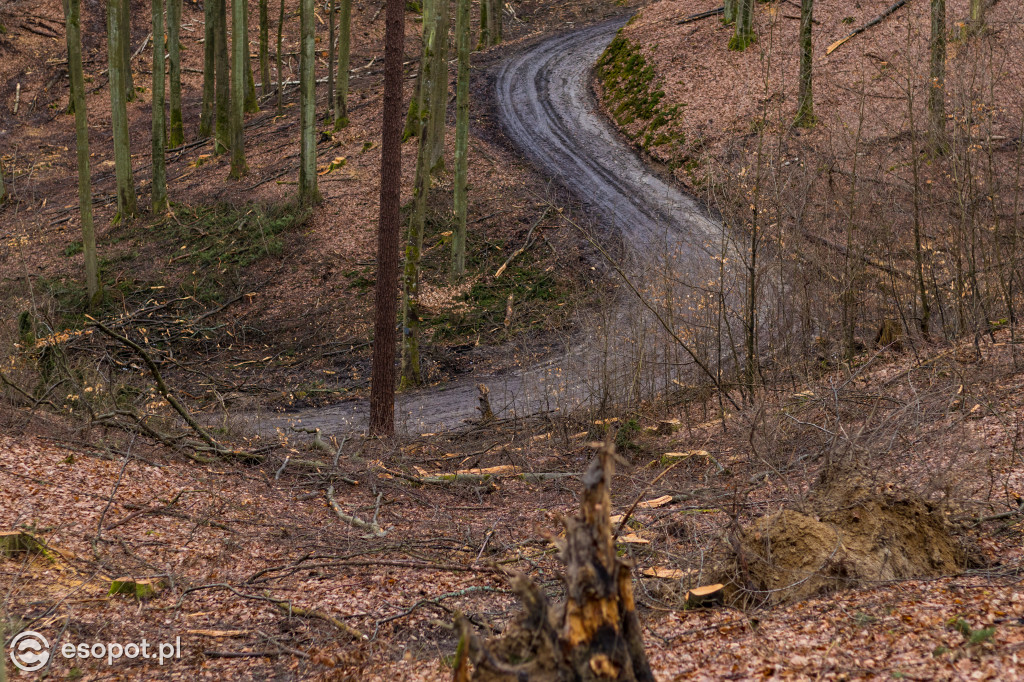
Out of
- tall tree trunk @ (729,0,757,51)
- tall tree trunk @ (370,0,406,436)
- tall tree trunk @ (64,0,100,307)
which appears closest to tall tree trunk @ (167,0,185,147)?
tall tree trunk @ (64,0,100,307)

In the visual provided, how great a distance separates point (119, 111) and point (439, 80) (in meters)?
9.20

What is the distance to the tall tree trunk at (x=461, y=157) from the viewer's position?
1798 cm

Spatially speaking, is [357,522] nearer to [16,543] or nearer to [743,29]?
[16,543]

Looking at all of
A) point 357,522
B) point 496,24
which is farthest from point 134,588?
point 496,24

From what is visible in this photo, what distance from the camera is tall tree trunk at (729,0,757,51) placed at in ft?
78.8

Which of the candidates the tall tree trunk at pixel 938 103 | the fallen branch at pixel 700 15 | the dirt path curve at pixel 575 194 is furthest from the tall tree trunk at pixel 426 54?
the fallen branch at pixel 700 15

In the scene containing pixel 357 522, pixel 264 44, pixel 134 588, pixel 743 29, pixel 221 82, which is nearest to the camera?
pixel 134 588

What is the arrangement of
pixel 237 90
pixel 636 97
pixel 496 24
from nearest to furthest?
pixel 237 90 < pixel 636 97 < pixel 496 24

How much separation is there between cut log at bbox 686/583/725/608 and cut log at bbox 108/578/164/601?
178 inches

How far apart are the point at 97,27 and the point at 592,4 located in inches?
1004

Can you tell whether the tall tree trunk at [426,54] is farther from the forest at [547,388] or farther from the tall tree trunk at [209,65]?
the tall tree trunk at [209,65]

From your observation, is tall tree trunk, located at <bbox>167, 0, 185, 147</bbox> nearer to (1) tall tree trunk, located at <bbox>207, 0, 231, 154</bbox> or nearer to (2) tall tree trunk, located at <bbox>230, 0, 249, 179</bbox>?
(1) tall tree trunk, located at <bbox>207, 0, 231, 154</bbox>

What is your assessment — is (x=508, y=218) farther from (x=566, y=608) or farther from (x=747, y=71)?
(x=566, y=608)

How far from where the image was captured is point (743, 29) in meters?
24.4
